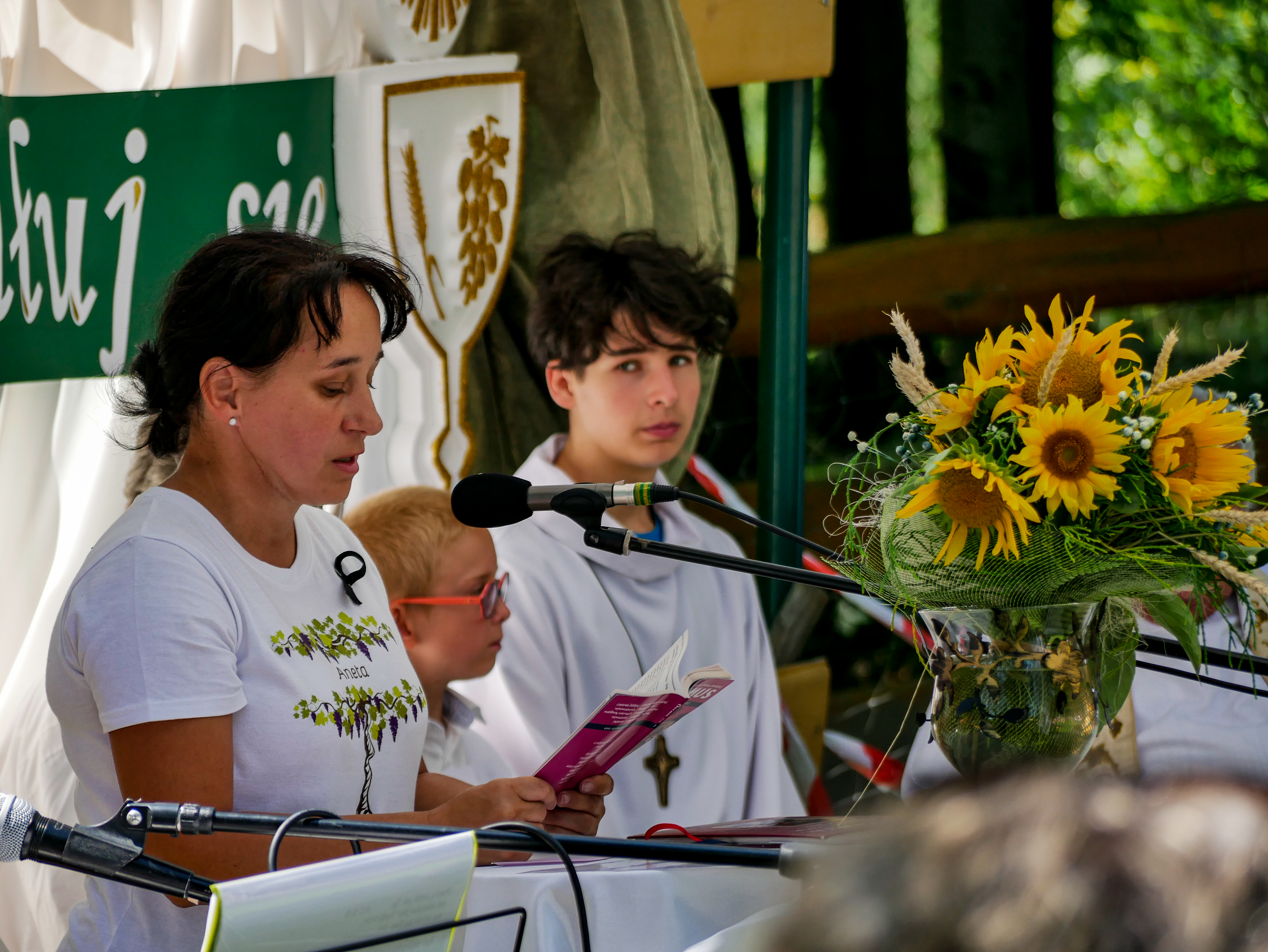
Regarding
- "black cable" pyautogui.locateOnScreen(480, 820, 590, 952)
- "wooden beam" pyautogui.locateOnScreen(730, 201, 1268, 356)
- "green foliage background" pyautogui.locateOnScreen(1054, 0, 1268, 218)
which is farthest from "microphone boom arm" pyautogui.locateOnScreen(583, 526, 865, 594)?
"green foliage background" pyautogui.locateOnScreen(1054, 0, 1268, 218)

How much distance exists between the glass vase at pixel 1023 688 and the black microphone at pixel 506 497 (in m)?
0.40

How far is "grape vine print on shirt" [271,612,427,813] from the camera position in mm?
1607

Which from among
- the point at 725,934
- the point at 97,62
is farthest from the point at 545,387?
the point at 725,934

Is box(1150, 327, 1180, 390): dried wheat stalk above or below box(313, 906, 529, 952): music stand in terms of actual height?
above

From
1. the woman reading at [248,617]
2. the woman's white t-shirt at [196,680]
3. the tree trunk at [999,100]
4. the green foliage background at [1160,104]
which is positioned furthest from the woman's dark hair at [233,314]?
the tree trunk at [999,100]

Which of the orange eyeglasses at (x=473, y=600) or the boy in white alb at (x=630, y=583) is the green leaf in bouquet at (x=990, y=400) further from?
the boy in white alb at (x=630, y=583)

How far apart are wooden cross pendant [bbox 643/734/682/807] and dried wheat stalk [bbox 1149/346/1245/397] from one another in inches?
61.1

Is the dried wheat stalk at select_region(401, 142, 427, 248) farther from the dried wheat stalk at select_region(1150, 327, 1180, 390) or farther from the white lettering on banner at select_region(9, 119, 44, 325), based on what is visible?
the dried wheat stalk at select_region(1150, 327, 1180, 390)

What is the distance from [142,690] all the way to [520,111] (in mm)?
1865

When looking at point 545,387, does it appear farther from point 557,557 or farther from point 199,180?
point 199,180

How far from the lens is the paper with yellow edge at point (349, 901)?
0.85m

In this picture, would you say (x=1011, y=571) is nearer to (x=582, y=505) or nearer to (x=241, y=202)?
(x=582, y=505)

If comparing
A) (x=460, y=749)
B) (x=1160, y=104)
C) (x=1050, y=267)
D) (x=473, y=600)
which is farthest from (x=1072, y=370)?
(x=1160, y=104)

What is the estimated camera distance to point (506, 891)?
55.2 inches
